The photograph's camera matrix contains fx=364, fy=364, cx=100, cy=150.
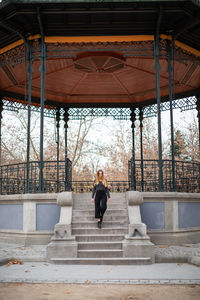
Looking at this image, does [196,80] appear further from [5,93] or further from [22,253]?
[22,253]

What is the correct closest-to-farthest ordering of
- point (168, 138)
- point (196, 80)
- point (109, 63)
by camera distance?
point (109, 63), point (196, 80), point (168, 138)

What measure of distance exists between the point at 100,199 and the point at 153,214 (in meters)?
1.96

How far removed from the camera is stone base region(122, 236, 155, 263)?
891 centimetres

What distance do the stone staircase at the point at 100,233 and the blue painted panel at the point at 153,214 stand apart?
25.9 inches

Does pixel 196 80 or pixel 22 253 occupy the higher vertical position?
pixel 196 80

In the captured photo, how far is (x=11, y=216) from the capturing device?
11.9m

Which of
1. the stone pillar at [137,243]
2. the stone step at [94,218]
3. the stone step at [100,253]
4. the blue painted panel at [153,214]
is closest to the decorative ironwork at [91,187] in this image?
the blue painted panel at [153,214]

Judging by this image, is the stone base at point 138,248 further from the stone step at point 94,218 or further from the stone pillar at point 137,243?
the stone step at point 94,218

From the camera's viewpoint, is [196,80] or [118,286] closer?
[118,286]

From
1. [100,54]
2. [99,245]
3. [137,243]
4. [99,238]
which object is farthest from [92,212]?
[100,54]

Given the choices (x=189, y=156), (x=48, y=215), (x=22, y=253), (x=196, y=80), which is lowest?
(x=22, y=253)

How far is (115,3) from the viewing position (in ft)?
35.3

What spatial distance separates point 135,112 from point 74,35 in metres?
7.74

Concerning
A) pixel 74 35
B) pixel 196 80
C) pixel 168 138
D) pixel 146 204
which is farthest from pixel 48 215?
pixel 168 138
